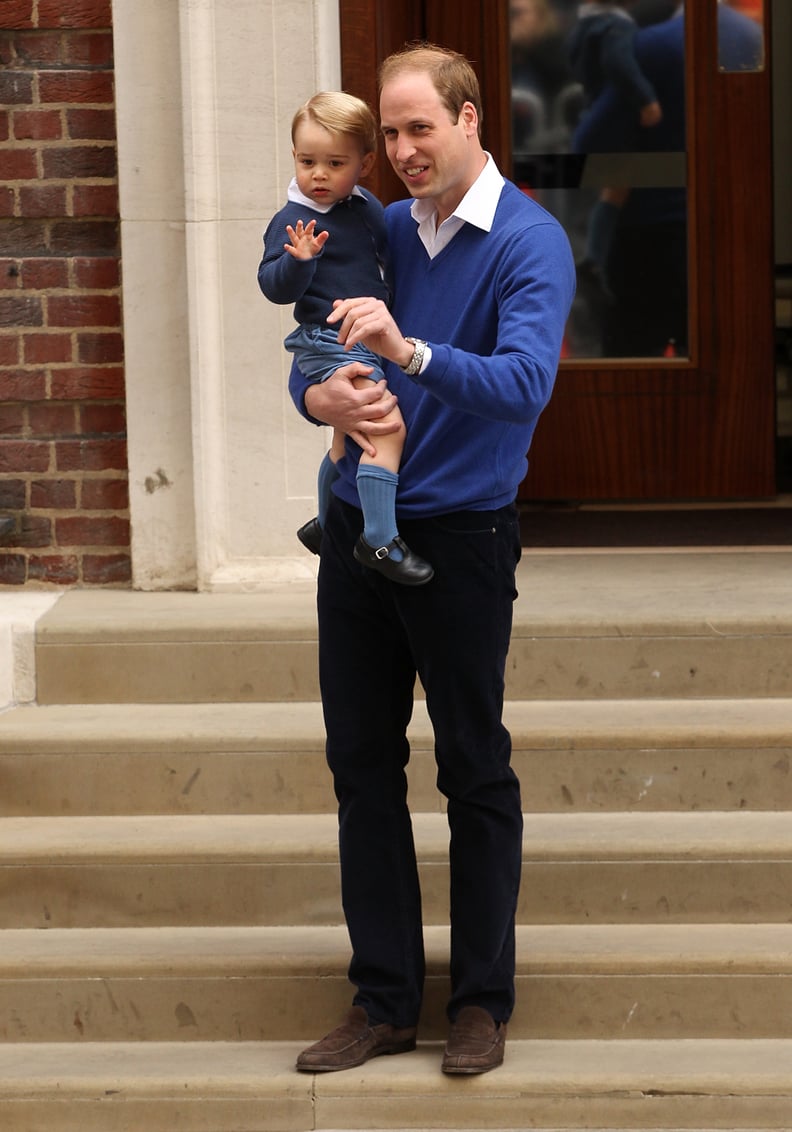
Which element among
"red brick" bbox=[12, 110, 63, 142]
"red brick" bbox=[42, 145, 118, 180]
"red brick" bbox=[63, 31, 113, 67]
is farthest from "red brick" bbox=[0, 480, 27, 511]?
"red brick" bbox=[63, 31, 113, 67]

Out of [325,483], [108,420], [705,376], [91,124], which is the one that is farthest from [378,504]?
[705,376]

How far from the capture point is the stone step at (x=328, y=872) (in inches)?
154

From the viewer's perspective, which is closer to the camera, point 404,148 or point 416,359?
point 416,359

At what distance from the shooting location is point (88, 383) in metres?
5.14

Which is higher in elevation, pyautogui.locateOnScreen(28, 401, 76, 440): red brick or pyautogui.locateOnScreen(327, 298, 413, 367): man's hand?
pyautogui.locateOnScreen(327, 298, 413, 367): man's hand

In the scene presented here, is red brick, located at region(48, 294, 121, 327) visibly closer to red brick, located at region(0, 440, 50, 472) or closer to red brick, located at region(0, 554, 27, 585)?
red brick, located at region(0, 440, 50, 472)

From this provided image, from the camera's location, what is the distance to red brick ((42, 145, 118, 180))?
16.7ft

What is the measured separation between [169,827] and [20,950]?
0.47 m

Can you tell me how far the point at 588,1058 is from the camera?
356 cm

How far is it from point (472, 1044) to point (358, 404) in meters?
1.28

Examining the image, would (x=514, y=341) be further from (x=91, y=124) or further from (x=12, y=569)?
(x=12, y=569)

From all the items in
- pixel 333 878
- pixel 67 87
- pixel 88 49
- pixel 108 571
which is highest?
pixel 88 49

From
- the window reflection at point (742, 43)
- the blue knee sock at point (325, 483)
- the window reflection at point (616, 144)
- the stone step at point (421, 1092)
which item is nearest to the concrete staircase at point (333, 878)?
the stone step at point (421, 1092)

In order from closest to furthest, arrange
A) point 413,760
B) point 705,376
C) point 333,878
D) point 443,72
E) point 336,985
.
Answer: point 443,72
point 336,985
point 333,878
point 413,760
point 705,376
